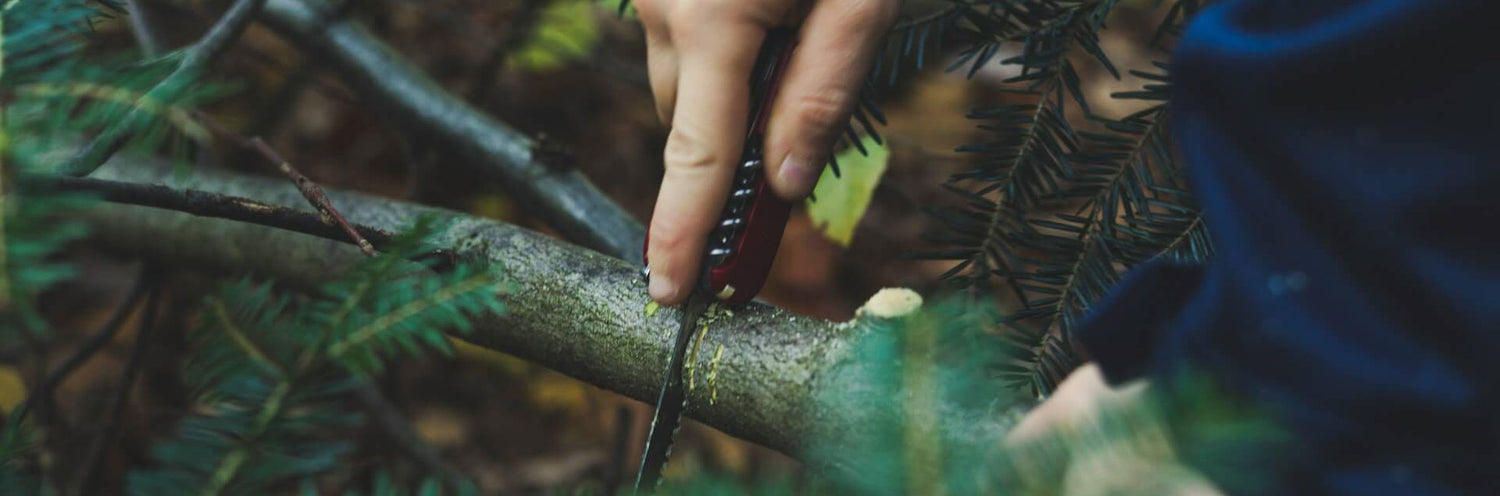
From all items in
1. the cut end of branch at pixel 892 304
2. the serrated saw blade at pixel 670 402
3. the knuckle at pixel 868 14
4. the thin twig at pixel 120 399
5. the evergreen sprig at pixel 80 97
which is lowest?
the thin twig at pixel 120 399

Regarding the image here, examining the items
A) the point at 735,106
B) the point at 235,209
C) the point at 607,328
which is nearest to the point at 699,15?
the point at 735,106

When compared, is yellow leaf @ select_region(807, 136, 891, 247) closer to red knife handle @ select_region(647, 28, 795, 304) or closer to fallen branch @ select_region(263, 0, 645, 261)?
fallen branch @ select_region(263, 0, 645, 261)

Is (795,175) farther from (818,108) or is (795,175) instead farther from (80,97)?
(80,97)

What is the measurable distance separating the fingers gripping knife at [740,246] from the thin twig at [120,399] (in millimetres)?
630

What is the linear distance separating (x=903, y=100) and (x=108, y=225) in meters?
2.74

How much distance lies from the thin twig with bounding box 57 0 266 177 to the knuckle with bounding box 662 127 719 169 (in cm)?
47

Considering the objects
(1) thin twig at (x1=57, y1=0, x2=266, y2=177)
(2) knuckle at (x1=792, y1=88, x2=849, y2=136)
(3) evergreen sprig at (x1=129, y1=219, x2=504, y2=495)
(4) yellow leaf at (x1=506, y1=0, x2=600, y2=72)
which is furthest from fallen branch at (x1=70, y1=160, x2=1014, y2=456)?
(4) yellow leaf at (x1=506, y1=0, x2=600, y2=72)

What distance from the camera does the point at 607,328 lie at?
1.14 m

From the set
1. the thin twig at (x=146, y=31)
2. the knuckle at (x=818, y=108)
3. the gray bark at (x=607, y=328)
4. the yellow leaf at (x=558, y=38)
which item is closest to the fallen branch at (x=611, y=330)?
the gray bark at (x=607, y=328)

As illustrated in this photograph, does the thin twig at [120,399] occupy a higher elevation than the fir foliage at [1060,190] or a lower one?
lower

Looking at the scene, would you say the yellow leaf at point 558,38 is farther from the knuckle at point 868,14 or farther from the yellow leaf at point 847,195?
the knuckle at point 868,14

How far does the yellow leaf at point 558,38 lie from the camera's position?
2.54 meters

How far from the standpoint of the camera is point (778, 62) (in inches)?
44.2

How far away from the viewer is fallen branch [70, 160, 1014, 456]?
39.5 inches
